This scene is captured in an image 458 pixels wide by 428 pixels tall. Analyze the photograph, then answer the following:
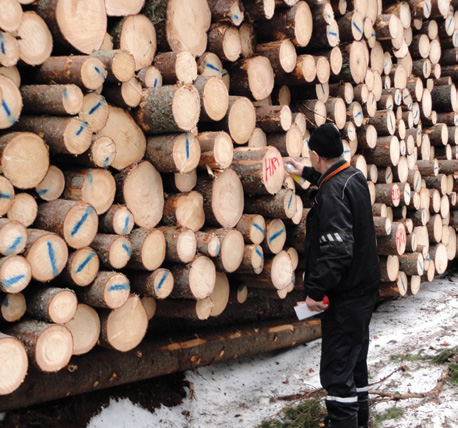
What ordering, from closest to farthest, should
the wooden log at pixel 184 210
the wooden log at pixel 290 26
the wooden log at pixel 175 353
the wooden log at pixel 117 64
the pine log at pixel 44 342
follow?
1. the pine log at pixel 44 342
2. the wooden log at pixel 117 64
3. the wooden log at pixel 175 353
4. the wooden log at pixel 184 210
5. the wooden log at pixel 290 26

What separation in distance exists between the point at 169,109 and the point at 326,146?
998 mm

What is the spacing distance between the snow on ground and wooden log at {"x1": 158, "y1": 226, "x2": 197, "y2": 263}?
4.07 ft

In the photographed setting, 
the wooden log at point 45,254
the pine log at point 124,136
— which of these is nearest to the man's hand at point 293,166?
the pine log at point 124,136

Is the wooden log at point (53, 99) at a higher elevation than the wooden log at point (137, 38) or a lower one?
lower

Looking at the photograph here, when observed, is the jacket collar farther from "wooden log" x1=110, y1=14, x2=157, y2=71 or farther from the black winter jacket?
"wooden log" x1=110, y1=14, x2=157, y2=71

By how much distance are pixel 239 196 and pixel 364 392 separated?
1445 mm

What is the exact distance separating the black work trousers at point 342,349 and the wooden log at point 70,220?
4.95 feet

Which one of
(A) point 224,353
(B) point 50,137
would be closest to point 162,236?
(B) point 50,137

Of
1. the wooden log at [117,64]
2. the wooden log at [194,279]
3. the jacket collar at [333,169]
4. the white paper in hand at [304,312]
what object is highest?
the wooden log at [117,64]

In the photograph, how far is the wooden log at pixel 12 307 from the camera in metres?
2.47

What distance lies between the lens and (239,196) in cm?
360

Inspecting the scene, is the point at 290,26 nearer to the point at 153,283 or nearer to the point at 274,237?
the point at 274,237

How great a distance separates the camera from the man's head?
11.1 feet

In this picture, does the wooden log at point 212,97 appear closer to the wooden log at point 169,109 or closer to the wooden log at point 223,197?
the wooden log at point 169,109
